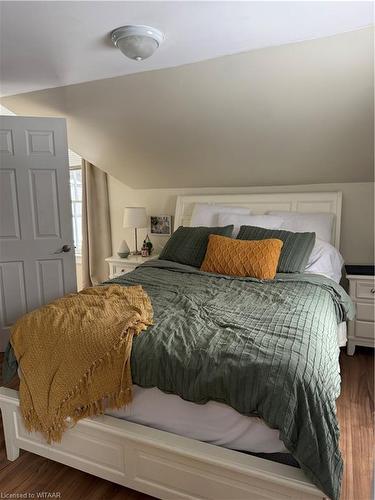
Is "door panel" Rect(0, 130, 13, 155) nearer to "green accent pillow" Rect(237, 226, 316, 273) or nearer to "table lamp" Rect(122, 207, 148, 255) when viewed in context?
"table lamp" Rect(122, 207, 148, 255)

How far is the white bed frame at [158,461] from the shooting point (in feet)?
4.04

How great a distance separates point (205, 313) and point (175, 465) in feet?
2.25

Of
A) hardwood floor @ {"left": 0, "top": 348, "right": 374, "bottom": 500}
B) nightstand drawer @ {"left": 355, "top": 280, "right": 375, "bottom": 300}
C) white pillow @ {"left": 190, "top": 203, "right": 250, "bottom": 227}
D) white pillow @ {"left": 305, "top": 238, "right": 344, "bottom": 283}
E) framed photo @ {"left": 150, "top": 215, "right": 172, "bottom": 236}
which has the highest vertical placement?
white pillow @ {"left": 190, "top": 203, "right": 250, "bottom": 227}

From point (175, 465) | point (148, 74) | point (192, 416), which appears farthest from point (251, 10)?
point (175, 465)

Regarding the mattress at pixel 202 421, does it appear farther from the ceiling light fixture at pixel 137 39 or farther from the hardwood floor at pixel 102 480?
the ceiling light fixture at pixel 137 39

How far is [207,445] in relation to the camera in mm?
1335

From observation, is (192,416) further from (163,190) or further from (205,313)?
(163,190)

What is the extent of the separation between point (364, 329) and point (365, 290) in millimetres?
310

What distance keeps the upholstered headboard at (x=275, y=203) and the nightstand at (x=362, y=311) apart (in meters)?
0.44

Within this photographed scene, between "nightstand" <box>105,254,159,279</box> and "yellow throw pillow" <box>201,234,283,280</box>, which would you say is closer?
"yellow throw pillow" <box>201,234,283,280</box>

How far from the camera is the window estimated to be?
4691 mm

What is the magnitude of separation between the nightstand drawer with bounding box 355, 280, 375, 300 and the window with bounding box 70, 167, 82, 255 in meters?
3.56

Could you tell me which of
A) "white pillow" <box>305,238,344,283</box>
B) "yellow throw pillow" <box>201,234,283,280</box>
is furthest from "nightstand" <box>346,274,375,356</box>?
"yellow throw pillow" <box>201,234,283,280</box>

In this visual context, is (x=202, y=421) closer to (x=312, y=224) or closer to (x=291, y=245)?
(x=291, y=245)
